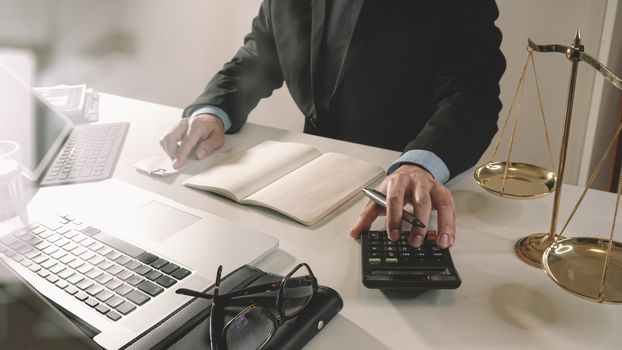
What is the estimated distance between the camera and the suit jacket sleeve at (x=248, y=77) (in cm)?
136

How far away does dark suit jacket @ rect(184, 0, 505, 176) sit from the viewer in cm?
110

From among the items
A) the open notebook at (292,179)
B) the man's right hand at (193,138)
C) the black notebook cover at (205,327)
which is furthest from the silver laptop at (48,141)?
the black notebook cover at (205,327)

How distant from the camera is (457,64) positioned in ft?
3.94

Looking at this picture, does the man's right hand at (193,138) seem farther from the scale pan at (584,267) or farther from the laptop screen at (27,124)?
the scale pan at (584,267)

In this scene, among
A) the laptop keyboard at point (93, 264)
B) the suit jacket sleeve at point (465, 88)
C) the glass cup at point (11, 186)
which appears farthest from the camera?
the suit jacket sleeve at point (465, 88)

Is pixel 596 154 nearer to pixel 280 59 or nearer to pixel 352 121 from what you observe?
pixel 352 121

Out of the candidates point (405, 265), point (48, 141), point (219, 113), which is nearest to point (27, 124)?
point (48, 141)

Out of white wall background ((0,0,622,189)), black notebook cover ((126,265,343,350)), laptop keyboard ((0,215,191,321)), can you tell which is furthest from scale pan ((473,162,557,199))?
white wall background ((0,0,622,189))

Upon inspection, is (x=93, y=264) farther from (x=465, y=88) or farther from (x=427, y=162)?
(x=465, y=88)

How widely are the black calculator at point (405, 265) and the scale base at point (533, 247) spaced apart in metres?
0.13

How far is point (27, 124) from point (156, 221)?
496 mm

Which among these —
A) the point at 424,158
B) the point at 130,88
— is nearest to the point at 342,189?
the point at 424,158

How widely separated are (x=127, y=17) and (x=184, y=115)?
6.21 ft

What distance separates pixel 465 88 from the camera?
1.15 metres
